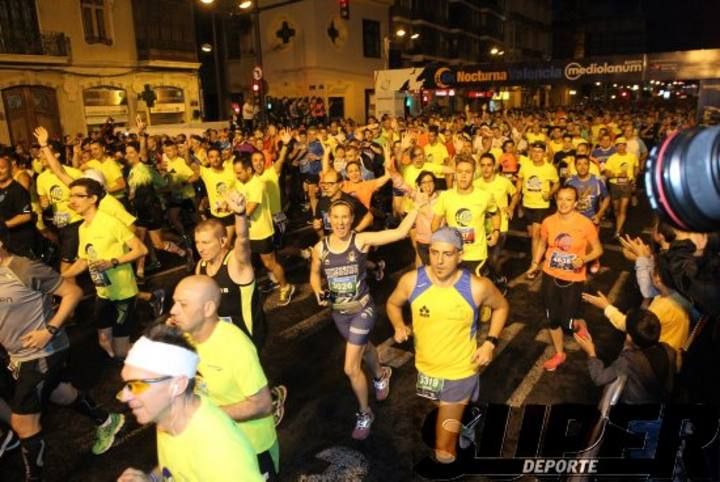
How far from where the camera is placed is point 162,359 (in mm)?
2199

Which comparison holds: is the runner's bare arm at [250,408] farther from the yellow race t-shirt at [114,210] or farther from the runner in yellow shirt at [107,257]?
the yellow race t-shirt at [114,210]

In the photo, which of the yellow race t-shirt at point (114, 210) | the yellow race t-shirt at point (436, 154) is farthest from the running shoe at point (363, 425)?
the yellow race t-shirt at point (436, 154)

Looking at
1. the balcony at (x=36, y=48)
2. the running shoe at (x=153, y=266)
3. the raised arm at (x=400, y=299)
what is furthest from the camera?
the balcony at (x=36, y=48)

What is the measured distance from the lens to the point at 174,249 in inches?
279

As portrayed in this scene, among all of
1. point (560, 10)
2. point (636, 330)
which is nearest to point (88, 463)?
point (636, 330)

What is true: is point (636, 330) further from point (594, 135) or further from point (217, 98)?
point (217, 98)

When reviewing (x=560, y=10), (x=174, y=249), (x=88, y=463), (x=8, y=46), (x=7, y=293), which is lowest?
(x=88, y=463)

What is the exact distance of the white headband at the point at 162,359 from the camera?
219cm

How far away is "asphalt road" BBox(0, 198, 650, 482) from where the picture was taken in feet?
14.6

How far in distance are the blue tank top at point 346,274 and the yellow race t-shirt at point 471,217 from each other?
1966 millimetres

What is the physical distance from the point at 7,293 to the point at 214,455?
2.62 metres

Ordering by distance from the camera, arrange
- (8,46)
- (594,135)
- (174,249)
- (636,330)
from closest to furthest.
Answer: (636,330) < (174,249) < (594,135) < (8,46)

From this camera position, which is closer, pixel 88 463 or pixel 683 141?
pixel 683 141

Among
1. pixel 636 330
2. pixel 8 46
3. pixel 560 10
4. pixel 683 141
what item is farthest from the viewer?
pixel 560 10
